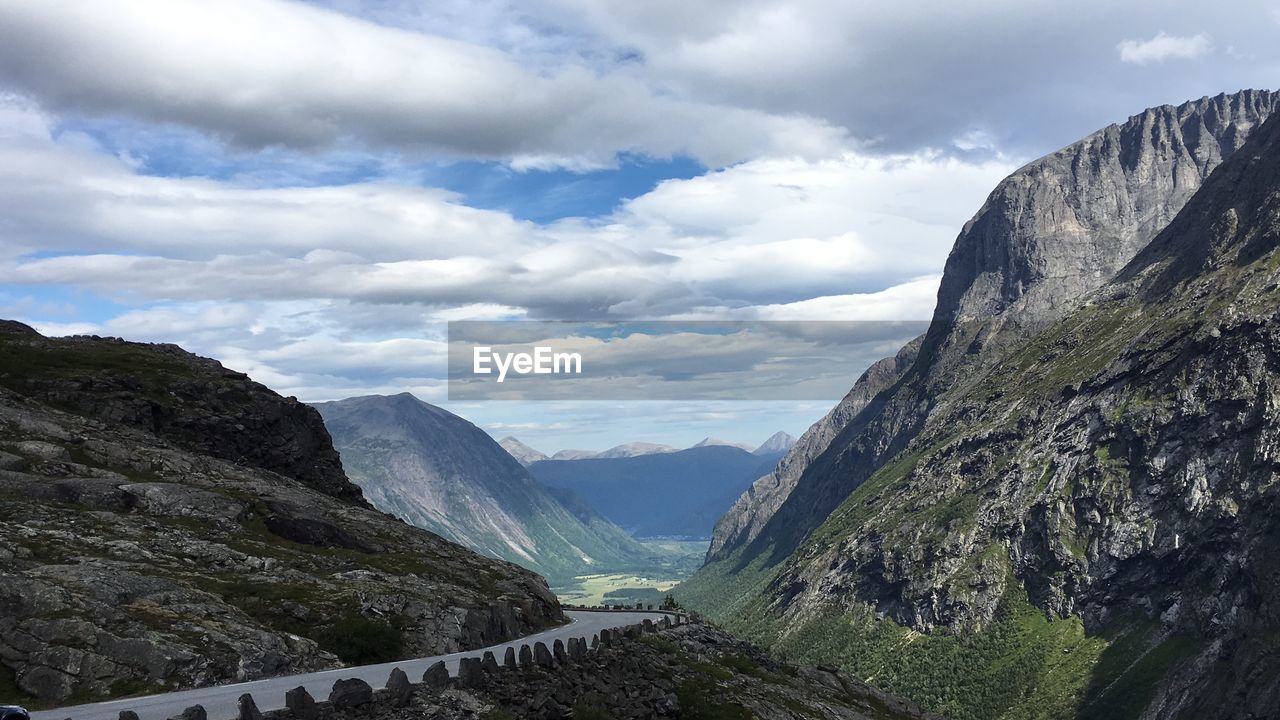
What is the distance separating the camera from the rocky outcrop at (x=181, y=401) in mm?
125312

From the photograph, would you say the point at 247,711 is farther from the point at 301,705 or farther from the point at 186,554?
the point at 186,554

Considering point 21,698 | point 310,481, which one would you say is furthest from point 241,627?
point 310,481

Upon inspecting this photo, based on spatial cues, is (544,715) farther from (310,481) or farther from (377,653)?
(310,481)

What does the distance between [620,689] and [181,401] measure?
343 ft

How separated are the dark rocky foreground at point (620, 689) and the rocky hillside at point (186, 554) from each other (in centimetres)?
1118

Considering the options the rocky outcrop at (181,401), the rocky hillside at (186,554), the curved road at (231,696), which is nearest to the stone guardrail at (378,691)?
the curved road at (231,696)

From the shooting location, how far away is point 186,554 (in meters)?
72.5

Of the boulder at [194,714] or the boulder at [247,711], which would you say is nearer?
the boulder at [194,714]

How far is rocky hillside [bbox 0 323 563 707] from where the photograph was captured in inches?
1858

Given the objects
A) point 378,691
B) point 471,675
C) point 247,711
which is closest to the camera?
point 247,711

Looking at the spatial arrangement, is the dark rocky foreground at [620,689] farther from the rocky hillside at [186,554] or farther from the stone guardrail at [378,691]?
the rocky hillside at [186,554]

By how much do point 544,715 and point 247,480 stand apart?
7552 centimetres

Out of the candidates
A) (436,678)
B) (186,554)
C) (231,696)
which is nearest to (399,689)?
(436,678)

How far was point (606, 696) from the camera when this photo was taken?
164 feet
